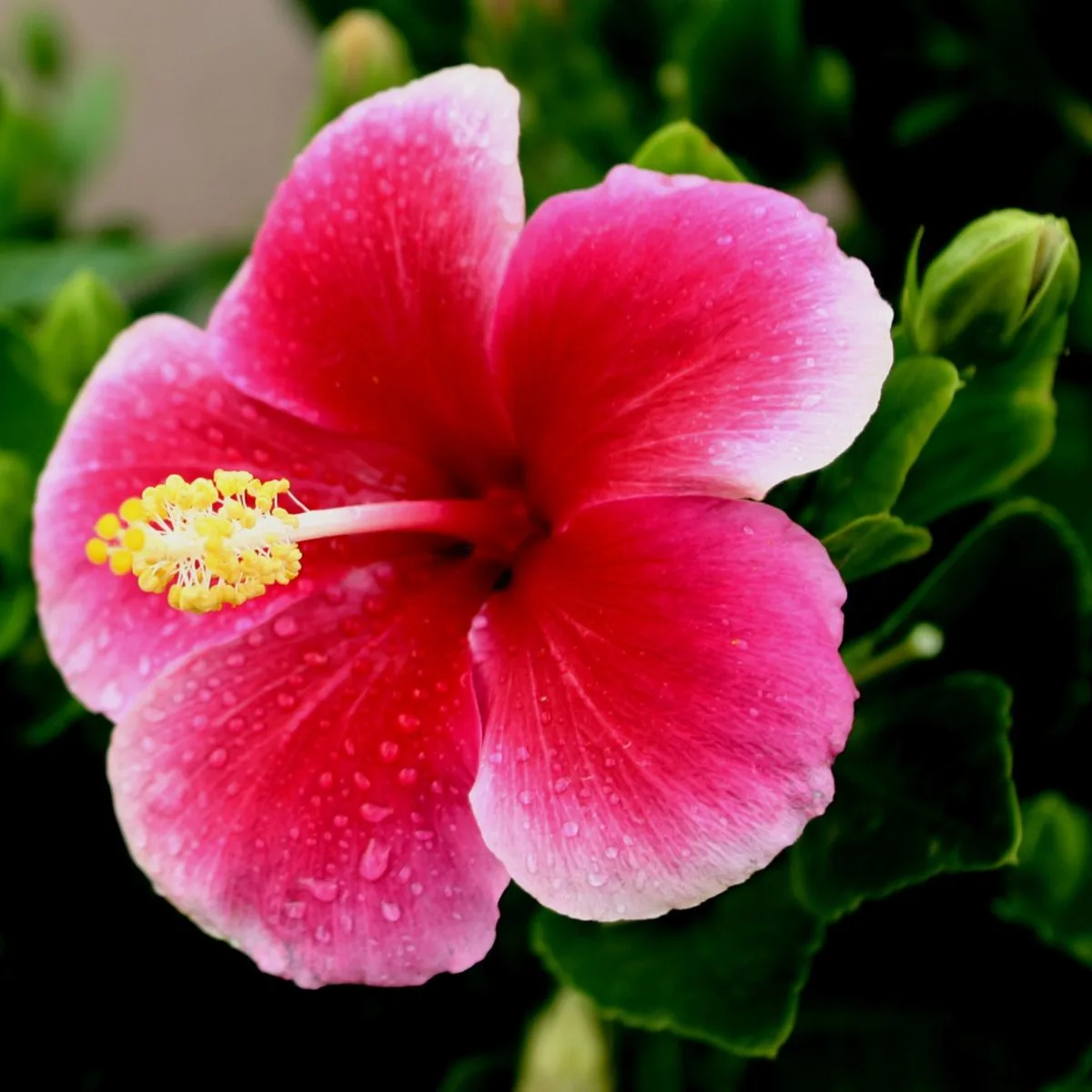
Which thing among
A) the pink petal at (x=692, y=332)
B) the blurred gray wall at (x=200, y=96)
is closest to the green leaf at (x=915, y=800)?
the pink petal at (x=692, y=332)

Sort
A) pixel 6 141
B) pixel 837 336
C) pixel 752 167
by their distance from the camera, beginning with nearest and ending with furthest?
1. pixel 837 336
2. pixel 752 167
3. pixel 6 141

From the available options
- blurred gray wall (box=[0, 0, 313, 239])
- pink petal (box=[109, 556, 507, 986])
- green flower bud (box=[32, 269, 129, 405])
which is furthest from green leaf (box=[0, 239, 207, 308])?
blurred gray wall (box=[0, 0, 313, 239])

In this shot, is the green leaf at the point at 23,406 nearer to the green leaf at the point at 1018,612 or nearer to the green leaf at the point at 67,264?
the green leaf at the point at 67,264

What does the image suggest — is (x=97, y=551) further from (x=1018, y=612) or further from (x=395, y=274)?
(x=1018, y=612)

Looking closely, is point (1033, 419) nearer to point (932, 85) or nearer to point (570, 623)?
point (570, 623)

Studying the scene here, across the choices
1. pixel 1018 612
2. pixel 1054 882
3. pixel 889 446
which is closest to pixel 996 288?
pixel 889 446

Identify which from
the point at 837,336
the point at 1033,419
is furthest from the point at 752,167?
the point at 837,336
